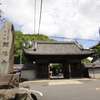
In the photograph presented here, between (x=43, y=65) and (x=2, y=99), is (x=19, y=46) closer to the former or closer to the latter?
(x=43, y=65)

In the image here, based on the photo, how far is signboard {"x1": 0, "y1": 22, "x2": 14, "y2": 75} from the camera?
5.11m

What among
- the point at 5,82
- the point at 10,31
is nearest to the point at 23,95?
the point at 5,82

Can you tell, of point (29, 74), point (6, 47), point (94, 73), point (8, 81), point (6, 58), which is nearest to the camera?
point (8, 81)

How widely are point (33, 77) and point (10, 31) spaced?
1192 cm

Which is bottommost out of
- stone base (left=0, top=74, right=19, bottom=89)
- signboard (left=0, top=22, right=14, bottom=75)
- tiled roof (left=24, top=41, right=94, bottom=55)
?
stone base (left=0, top=74, right=19, bottom=89)

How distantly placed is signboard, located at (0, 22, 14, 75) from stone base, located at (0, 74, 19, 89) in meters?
0.32

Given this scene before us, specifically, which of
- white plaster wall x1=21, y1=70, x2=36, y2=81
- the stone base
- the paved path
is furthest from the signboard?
white plaster wall x1=21, y1=70, x2=36, y2=81

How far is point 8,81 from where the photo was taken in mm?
4762

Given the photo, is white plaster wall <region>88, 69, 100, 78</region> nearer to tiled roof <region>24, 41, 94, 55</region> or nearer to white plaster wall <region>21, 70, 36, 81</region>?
tiled roof <region>24, 41, 94, 55</region>

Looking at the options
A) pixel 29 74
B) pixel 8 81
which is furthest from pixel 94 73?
pixel 8 81

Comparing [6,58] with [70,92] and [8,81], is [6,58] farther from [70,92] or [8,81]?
[70,92]

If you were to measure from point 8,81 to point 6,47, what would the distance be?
1.80 metres

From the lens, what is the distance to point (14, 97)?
12.8ft

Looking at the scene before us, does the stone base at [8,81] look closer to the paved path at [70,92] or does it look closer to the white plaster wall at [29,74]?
the paved path at [70,92]
